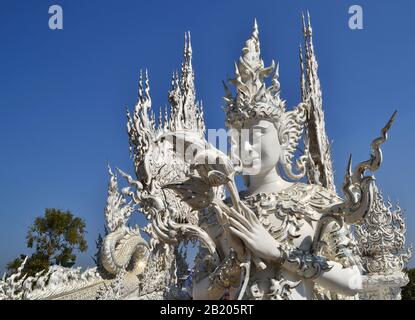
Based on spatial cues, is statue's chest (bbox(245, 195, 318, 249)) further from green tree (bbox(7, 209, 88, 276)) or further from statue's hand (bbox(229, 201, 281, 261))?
green tree (bbox(7, 209, 88, 276))

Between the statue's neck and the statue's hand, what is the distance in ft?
1.26

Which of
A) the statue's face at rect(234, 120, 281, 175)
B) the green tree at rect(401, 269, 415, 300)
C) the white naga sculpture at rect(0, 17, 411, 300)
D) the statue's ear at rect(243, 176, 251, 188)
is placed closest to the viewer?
the white naga sculpture at rect(0, 17, 411, 300)

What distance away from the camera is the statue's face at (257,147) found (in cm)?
215

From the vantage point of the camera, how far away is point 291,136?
232 cm

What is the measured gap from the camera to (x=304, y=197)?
209 cm

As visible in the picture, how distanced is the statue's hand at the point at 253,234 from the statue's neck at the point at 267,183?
1.26ft

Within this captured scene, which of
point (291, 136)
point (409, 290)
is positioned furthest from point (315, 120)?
point (409, 290)

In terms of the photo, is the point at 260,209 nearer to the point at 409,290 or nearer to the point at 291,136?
the point at 291,136

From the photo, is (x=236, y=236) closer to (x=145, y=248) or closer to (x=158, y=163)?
(x=158, y=163)

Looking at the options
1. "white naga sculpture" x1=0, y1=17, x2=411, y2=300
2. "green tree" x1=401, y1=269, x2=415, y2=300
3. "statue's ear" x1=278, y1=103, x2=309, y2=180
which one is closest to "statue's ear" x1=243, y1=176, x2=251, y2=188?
"white naga sculpture" x1=0, y1=17, x2=411, y2=300

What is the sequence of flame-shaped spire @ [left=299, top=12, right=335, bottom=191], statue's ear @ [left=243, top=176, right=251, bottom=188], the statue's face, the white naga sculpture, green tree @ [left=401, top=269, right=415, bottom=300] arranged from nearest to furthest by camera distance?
the white naga sculpture
the statue's face
statue's ear @ [left=243, top=176, right=251, bottom=188]
flame-shaped spire @ [left=299, top=12, right=335, bottom=191]
green tree @ [left=401, top=269, right=415, bottom=300]

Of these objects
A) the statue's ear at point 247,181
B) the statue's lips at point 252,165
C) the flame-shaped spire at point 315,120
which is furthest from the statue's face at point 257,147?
A: the flame-shaped spire at point 315,120

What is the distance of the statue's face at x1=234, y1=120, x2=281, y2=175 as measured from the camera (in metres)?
2.15

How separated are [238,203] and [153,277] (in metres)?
6.81
